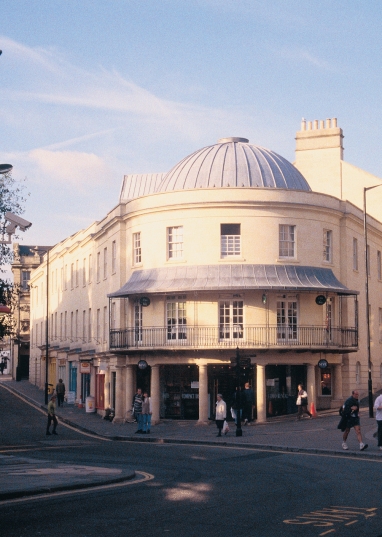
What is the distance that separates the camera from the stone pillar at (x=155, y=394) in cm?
3762

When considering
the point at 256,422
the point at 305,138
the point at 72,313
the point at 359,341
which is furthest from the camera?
the point at 72,313

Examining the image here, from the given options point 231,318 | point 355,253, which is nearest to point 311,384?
point 231,318

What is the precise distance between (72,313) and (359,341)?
71.9 ft

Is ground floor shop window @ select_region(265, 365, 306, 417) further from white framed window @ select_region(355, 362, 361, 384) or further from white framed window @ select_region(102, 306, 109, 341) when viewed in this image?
white framed window @ select_region(102, 306, 109, 341)

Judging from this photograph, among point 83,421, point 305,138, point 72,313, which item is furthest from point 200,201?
point 72,313

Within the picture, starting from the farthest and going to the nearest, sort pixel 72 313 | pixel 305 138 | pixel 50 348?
pixel 50 348 < pixel 72 313 < pixel 305 138

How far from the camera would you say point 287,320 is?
3716cm

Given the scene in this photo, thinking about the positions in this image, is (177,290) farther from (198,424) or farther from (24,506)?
(24,506)

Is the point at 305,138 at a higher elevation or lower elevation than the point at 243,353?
higher

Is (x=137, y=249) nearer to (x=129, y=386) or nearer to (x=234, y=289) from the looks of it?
(x=129, y=386)

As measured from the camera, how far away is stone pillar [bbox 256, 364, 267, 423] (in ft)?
119

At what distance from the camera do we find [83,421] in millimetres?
40875

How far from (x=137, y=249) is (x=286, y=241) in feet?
23.7

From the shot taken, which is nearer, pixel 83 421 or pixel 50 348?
pixel 83 421
